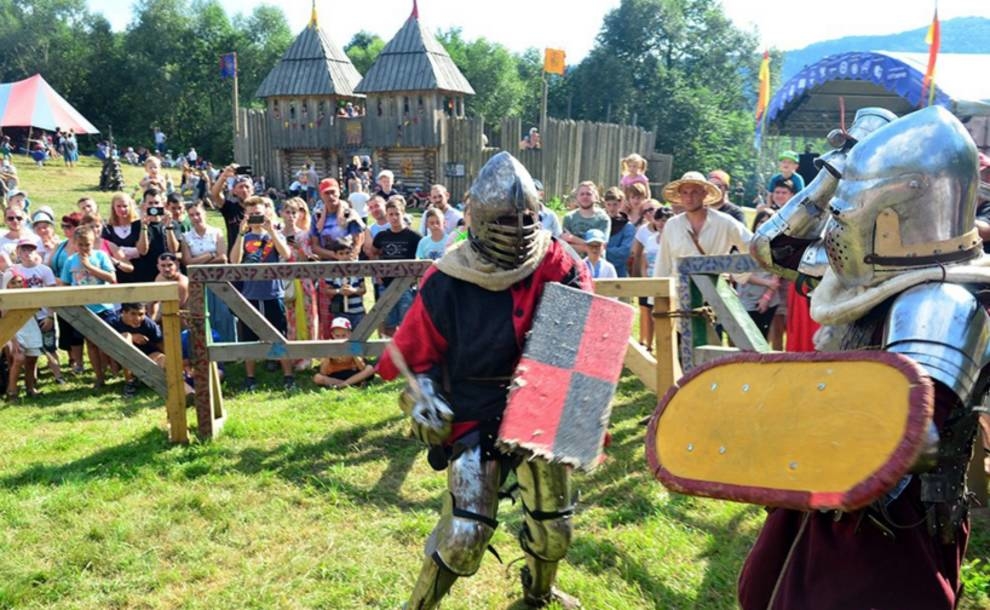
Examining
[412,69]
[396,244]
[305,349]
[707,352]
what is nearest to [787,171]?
[707,352]

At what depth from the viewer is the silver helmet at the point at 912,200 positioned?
1824mm

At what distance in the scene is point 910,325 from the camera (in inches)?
67.4

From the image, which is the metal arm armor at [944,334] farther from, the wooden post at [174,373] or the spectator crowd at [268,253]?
the spectator crowd at [268,253]

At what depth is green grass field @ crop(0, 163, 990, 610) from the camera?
3623 millimetres

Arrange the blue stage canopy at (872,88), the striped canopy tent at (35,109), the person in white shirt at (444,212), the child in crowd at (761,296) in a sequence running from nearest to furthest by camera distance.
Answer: the child in crowd at (761,296)
the person in white shirt at (444,212)
the blue stage canopy at (872,88)
the striped canopy tent at (35,109)

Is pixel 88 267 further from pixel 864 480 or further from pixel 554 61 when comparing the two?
pixel 554 61

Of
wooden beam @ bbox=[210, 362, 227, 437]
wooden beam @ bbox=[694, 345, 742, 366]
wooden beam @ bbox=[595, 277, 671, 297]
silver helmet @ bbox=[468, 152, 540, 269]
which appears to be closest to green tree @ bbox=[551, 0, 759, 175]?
wooden beam @ bbox=[595, 277, 671, 297]

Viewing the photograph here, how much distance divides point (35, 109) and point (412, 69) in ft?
37.6

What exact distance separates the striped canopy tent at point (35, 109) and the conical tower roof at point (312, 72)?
6010mm

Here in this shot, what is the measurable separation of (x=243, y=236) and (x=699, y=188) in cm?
390

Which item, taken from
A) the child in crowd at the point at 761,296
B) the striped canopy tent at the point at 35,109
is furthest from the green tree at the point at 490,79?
the child in crowd at the point at 761,296

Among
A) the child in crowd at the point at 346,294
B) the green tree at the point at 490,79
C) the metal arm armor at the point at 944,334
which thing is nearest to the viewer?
the metal arm armor at the point at 944,334

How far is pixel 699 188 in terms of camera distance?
5609mm

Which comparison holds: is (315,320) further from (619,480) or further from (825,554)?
(825,554)
